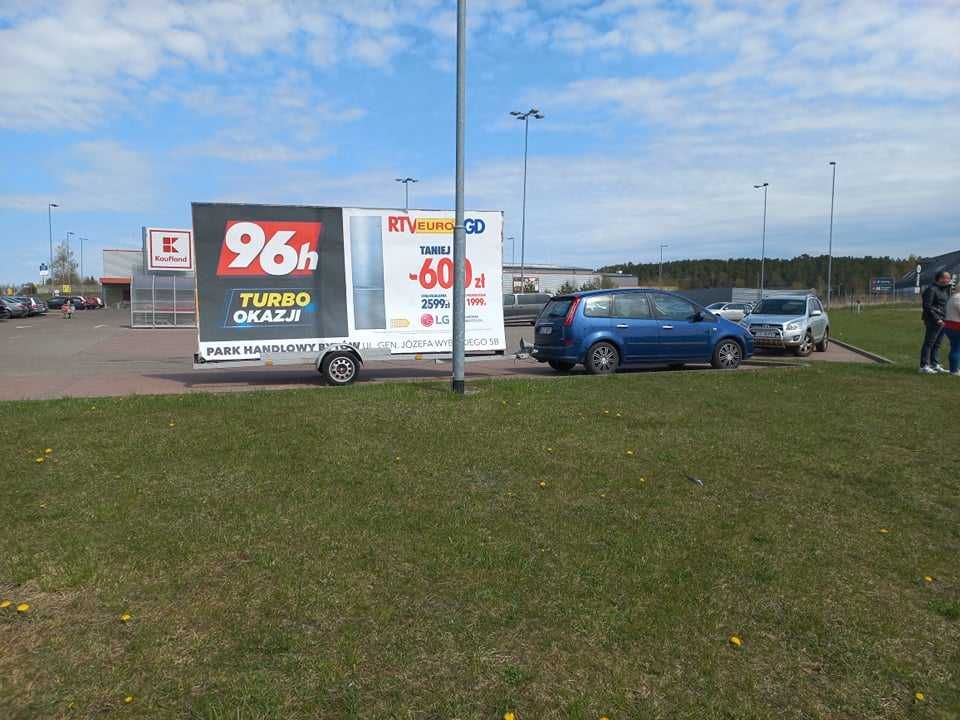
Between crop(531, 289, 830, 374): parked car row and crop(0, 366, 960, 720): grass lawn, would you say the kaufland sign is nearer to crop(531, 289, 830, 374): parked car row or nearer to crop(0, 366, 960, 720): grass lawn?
crop(531, 289, 830, 374): parked car row

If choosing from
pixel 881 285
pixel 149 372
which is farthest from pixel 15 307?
pixel 881 285

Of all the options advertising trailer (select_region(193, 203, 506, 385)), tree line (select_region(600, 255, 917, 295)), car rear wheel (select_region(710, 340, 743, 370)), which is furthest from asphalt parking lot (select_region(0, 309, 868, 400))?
tree line (select_region(600, 255, 917, 295))

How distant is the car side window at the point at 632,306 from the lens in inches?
562

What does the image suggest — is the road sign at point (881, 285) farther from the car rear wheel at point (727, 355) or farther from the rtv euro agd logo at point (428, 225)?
the rtv euro agd logo at point (428, 225)

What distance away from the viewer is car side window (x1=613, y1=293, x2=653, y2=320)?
46.8 feet

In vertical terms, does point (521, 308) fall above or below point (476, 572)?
above

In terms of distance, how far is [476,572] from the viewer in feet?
13.8

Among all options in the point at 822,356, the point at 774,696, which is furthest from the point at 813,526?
the point at 822,356

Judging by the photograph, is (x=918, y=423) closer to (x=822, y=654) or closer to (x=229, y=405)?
(x=822, y=654)

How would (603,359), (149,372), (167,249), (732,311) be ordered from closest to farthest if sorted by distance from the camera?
1. (603,359)
2. (149,372)
3. (732,311)
4. (167,249)

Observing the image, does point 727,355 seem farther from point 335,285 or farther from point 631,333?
point 335,285

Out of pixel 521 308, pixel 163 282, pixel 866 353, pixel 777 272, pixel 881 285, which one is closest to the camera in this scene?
pixel 866 353

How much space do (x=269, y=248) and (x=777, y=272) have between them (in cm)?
10791

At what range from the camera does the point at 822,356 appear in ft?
63.6
